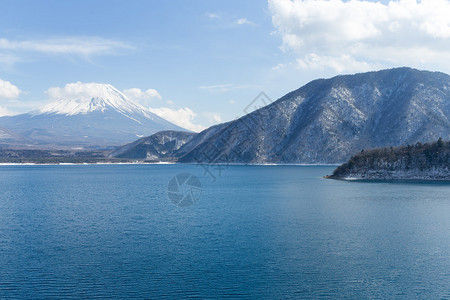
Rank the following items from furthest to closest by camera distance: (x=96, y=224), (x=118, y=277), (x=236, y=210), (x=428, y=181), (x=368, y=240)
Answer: (x=428, y=181)
(x=236, y=210)
(x=96, y=224)
(x=368, y=240)
(x=118, y=277)

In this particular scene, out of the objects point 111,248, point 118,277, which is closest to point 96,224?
point 111,248

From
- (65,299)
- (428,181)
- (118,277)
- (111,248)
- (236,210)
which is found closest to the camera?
(65,299)

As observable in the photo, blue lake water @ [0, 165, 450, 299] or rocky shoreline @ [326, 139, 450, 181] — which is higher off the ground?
rocky shoreline @ [326, 139, 450, 181]

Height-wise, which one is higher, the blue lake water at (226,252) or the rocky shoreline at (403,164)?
the rocky shoreline at (403,164)

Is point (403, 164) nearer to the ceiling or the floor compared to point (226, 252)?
nearer to the ceiling

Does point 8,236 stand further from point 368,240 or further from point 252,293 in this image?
point 368,240

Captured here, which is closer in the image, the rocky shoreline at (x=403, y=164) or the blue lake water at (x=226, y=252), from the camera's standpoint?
the blue lake water at (x=226, y=252)

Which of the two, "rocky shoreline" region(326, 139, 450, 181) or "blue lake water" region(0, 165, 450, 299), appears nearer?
"blue lake water" region(0, 165, 450, 299)

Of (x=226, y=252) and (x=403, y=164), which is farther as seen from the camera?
(x=403, y=164)
